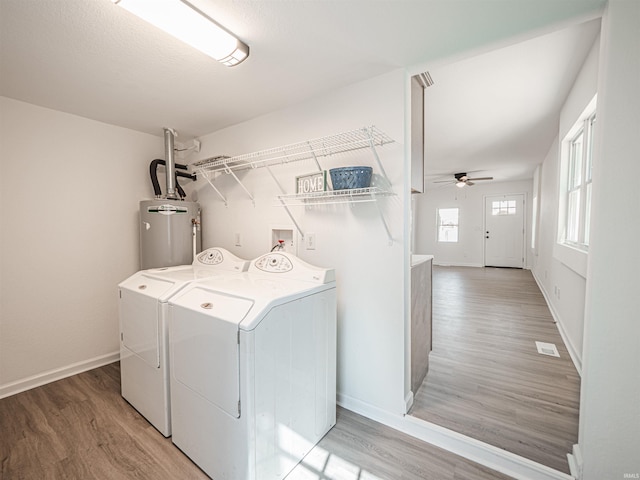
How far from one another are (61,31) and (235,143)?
1313 millimetres

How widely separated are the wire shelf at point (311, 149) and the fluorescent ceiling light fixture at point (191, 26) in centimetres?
60

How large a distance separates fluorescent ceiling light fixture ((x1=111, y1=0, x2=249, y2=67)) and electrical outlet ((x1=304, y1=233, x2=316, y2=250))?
117 centimetres

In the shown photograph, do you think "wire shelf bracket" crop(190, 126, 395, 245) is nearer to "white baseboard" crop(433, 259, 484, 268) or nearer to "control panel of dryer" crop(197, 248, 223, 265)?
"control panel of dryer" crop(197, 248, 223, 265)

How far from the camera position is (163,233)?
8.19ft

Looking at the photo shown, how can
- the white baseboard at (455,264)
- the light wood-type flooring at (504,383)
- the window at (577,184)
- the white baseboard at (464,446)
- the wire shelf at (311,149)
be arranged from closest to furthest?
1. the white baseboard at (464,446)
2. the light wood-type flooring at (504,383)
3. the wire shelf at (311,149)
4. the window at (577,184)
5. the white baseboard at (455,264)

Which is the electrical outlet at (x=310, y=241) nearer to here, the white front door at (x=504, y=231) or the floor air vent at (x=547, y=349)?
A: the floor air vent at (x=547, y=349)

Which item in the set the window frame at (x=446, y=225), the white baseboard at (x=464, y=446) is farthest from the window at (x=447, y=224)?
the white baseboard at (x=464, y=446)

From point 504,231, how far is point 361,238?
7506 millimetres

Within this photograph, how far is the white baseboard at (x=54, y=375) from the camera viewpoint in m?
2.08

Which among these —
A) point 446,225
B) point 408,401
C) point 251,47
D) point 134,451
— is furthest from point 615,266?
point 446,225

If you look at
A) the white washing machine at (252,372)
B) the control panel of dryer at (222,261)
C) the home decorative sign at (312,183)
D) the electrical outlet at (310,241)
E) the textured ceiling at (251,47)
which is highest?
the textured ceiling at (251,47)

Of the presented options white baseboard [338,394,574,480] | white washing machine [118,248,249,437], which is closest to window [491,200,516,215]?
white baseboard [338,394,574,480]

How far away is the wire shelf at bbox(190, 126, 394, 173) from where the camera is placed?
1708mm

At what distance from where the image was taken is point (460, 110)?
2.74 m
